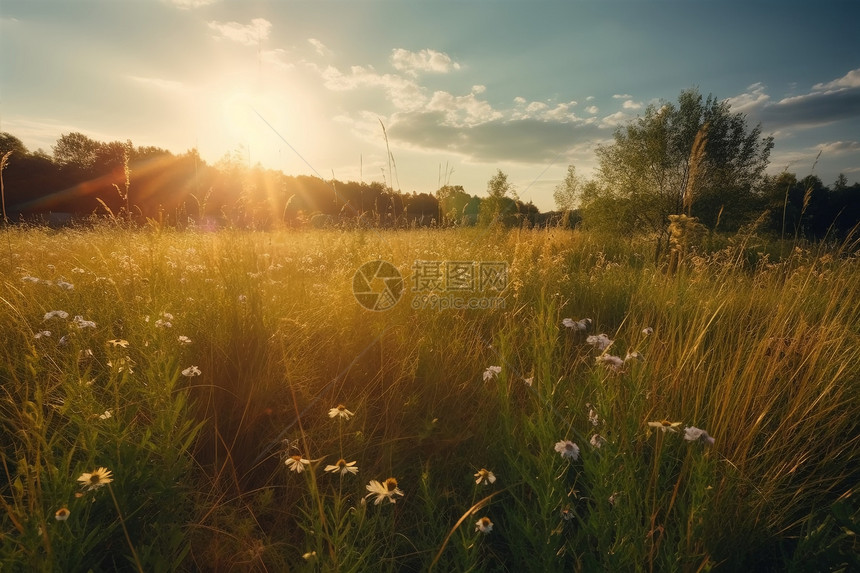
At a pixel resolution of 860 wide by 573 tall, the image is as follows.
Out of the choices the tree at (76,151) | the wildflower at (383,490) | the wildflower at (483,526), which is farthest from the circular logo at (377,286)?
the tree at (76,151)

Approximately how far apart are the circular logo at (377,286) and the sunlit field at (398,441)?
0.34 feet

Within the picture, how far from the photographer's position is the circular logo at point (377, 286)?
9.77ft

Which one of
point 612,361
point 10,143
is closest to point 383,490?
point 612,361

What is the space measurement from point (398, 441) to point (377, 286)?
64.8 inches

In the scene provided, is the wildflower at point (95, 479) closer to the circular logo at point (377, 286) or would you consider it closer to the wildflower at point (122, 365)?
the wildflower at point (122, 365)

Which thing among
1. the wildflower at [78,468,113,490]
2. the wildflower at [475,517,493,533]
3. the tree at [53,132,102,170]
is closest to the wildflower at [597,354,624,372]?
the wildflower at [475,517,493,533]

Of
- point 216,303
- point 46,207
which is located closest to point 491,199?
point 216,303

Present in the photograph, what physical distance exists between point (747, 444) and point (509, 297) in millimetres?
1986

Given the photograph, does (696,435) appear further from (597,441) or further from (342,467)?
(342,467)

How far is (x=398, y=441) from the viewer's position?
172cm

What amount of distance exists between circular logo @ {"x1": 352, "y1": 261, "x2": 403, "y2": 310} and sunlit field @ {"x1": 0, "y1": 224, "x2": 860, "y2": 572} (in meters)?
0.10

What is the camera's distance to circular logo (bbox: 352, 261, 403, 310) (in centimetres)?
298

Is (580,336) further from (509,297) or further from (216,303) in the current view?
(216,303)

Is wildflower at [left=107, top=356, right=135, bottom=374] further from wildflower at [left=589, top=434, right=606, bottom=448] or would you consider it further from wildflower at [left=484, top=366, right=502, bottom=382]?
wildflower at [left=589, top=434, right=606, bottom=448]
